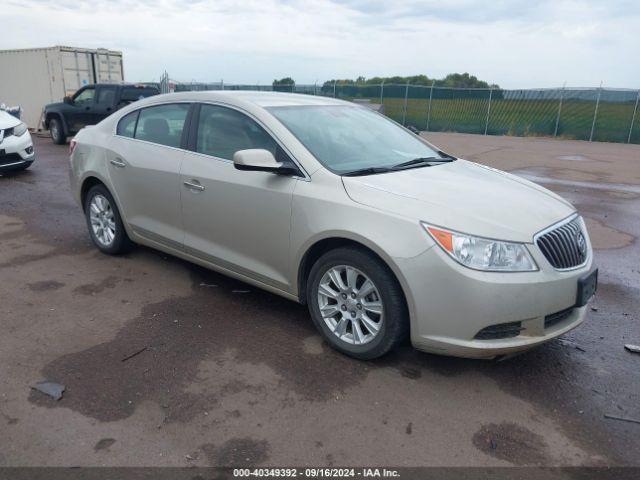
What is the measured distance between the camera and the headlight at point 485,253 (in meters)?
3.02

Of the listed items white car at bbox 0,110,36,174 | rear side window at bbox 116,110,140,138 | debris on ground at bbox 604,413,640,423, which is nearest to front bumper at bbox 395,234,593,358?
debris on ground at bbox 604,413,640,423

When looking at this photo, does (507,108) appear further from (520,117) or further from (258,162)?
(258,162)

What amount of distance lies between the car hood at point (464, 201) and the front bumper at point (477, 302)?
20cm

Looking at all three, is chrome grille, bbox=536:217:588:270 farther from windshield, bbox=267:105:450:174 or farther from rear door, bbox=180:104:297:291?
rear door, bbox=180:104:297:291

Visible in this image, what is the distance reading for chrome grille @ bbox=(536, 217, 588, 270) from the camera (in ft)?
10.4

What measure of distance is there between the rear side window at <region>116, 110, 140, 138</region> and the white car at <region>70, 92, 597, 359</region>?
31 millimetres

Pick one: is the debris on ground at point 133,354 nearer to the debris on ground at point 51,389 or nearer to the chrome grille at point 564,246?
the debris on ground at point 51,389

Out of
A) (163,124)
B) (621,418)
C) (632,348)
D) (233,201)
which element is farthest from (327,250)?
(632,348)

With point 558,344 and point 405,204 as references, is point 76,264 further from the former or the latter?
point 558,344

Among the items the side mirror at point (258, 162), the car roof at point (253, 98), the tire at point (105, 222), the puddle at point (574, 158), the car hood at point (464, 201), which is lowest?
the puddle at point (574, 158)

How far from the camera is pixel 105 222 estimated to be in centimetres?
551

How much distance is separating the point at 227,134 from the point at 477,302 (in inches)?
93.5

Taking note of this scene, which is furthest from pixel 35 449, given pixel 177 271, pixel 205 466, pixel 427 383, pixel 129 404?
Answer: pixel 177 271

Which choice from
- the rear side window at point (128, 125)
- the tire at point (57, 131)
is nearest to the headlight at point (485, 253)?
the rear side window at point (128, 125)
